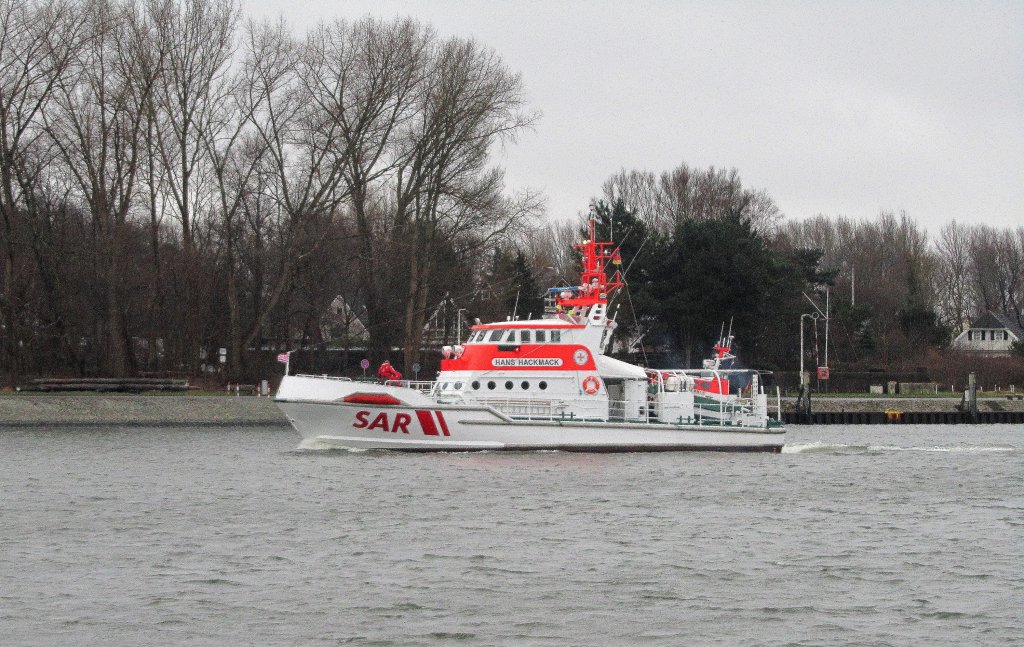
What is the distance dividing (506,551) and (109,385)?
40094 millimetres

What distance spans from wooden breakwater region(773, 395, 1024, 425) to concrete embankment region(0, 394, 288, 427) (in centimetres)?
2435

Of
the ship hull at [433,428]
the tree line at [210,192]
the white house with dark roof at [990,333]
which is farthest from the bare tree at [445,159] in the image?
the white house with dark roof at [990,333]

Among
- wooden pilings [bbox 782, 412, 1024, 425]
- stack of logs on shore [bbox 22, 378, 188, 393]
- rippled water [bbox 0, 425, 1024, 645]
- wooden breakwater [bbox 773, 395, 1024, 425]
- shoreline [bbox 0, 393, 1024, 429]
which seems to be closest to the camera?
rippled water [bbox 0, 425, 1024, 645]

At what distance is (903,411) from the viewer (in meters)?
71.7

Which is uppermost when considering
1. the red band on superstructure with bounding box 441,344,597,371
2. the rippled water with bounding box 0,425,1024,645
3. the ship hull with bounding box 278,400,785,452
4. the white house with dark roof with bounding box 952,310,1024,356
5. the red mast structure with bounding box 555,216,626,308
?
the white house with dark roof with bounding box 952,310,1024,356

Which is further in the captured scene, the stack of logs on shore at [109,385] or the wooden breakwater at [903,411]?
the wooden breakwater at [903,411]

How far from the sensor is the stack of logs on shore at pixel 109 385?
59438mm

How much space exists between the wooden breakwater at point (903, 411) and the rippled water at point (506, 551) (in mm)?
28333

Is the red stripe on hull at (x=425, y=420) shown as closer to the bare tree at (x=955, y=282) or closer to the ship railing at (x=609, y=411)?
the ship railing at (x=609, y=411)

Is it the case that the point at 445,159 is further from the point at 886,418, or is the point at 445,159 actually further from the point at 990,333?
the point at 990,333

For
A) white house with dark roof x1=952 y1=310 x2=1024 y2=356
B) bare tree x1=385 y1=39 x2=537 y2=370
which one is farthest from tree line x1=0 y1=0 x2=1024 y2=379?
white house with dark roof x1=952 y1=310 x2=1024 y2=356

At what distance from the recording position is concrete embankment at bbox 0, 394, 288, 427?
183ft

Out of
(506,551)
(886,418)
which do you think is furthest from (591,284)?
(886,418)

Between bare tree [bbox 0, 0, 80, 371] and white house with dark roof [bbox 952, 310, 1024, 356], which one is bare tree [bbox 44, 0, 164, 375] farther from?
white house with dark roof [bbox 952, 310, 1024, 356]
